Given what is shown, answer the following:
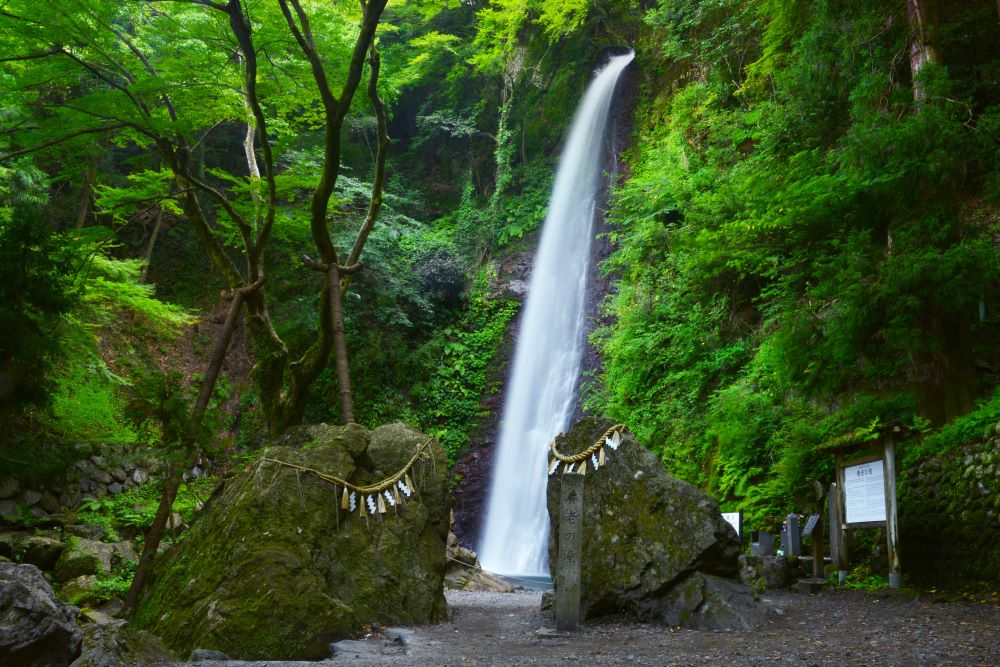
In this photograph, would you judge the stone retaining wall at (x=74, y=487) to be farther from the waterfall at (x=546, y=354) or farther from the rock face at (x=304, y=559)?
the waterfall at (x=546, y=354)

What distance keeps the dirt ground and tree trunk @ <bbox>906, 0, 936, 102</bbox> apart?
563 centimetres

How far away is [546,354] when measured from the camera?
1841 centimetres

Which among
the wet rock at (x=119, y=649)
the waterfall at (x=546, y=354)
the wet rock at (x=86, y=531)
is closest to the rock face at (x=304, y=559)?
the wet rock at (x=119, y=649)

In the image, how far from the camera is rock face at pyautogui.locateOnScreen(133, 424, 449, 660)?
5.25m

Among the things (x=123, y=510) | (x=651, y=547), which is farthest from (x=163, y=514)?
(x=123, y=510)

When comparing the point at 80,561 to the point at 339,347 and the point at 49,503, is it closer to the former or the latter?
the point at 49,503

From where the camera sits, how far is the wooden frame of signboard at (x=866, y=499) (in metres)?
6.80

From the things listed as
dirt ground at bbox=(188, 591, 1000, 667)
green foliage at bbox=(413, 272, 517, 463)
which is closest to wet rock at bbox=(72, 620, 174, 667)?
dirt ground at bbox=(188, 591, 1000, 667)

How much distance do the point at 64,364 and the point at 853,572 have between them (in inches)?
507

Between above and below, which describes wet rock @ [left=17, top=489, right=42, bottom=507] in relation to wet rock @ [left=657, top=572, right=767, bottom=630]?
above

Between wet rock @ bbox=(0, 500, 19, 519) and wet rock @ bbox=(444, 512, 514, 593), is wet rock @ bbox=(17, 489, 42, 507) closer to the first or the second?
wet rock @ bbox=(0, 500, 19, 519)

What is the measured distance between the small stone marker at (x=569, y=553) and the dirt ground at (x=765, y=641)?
0.19 m

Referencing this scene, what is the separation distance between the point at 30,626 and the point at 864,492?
7.13 metres

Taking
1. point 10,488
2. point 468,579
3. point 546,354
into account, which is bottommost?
point 468,579
